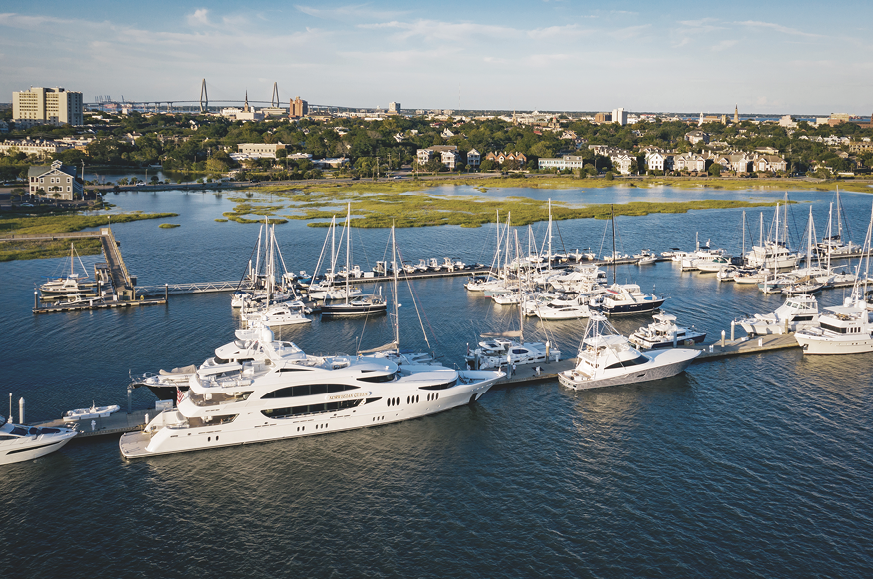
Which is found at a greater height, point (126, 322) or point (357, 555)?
point (126, 322)

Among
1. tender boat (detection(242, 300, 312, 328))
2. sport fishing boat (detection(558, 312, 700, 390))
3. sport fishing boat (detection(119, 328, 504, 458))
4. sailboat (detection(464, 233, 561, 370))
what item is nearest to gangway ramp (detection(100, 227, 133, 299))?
tender boat (detection(242, 300, 312, 328))

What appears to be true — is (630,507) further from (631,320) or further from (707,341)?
(631,320)

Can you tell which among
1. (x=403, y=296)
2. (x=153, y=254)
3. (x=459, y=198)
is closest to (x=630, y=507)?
(x=403, y=296)

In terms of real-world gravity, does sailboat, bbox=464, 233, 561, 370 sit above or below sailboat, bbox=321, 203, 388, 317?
below

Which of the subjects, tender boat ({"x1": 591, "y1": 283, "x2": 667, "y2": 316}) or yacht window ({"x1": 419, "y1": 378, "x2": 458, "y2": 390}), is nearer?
yacht window ({"x1": 419, "y1": 378, "x2": 458, "y2": 390})

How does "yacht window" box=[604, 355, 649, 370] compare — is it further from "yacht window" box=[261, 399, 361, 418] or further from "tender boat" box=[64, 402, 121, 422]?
"tender boat" box=[64, 402, 121, 422]

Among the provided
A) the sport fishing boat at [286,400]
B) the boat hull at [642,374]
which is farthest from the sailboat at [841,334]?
the sport fishing boat at [286,400]

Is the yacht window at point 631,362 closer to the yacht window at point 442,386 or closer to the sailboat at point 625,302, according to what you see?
the yacht window at point 442,386
